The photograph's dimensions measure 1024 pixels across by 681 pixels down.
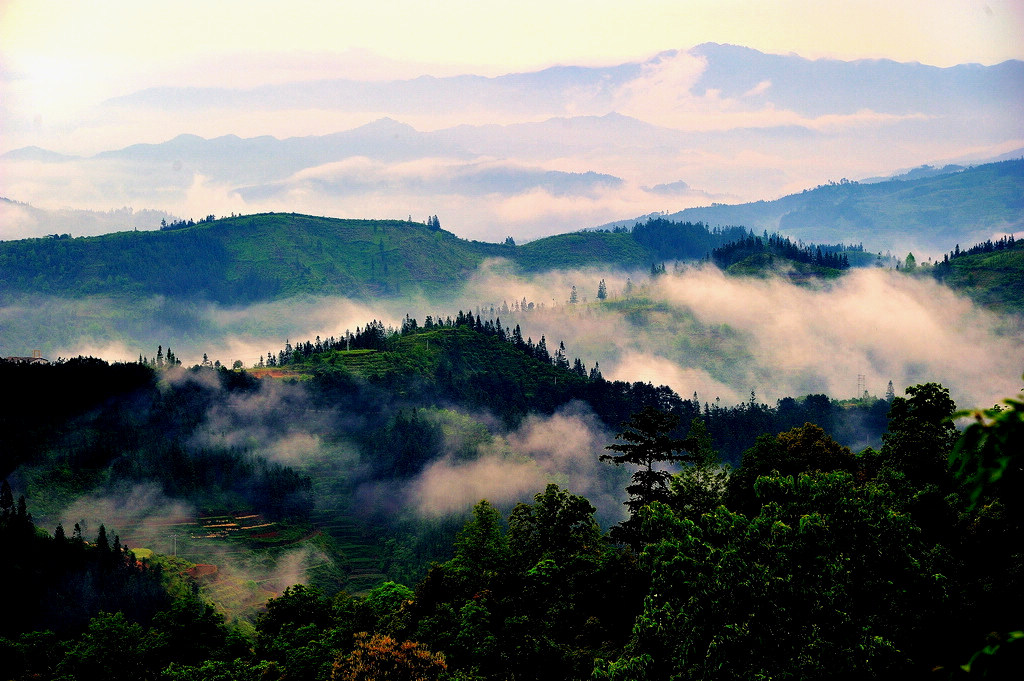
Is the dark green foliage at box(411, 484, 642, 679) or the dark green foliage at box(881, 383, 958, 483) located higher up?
the dark green foliage at box(881, 383, 958, 483)

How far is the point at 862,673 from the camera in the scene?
173 ft

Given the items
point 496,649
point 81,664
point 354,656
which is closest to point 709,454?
point 496,649

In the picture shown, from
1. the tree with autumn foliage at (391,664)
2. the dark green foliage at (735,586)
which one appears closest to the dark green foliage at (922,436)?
the dark green foliage at (735,586)

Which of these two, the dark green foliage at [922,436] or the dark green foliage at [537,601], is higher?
the dark green foliage at [922,436]

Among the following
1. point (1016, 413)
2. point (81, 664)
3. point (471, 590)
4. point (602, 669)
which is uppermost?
point (1016, 413)

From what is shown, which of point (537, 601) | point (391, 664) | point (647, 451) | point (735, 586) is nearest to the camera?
point (735, 586)

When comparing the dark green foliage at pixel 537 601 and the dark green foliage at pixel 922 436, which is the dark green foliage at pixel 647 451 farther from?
the dark green foliage at pixel 922 436

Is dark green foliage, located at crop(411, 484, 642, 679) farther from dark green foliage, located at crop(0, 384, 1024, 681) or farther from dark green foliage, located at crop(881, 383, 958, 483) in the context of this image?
dark green foliage, located at crop(881, 383, 958, 483)

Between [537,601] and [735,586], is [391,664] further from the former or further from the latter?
[735,586]

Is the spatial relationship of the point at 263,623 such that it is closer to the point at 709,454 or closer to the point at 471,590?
the point at 471,590

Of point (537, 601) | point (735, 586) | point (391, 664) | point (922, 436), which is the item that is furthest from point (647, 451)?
point (735, 586)

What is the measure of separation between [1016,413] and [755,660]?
46.3 meters

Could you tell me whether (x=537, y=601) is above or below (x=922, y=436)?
below

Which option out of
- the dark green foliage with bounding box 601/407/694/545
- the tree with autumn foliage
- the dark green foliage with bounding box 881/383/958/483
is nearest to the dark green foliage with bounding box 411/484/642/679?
the dark green foliage with bounding box 601/407/694/545
